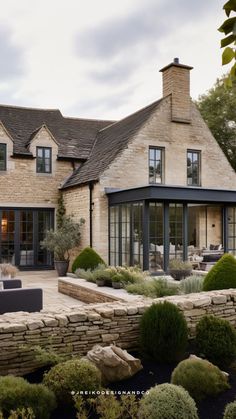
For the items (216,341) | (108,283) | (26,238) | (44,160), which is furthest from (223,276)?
(44,160)

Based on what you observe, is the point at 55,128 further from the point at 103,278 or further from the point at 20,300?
the point at 20,300

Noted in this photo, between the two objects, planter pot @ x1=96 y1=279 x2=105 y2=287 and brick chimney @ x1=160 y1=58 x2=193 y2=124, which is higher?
brick chimney @ x1=160 y1=58 x2=193 y2=124

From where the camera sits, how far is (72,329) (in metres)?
5.92

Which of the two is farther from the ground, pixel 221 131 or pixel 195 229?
pixel 221 131

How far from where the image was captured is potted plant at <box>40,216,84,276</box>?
1698 centimetres

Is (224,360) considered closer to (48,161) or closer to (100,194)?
(100,194)

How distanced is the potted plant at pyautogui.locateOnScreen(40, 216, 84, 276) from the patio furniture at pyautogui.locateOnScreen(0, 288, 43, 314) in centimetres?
871

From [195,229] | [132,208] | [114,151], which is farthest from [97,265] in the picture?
[195,229]

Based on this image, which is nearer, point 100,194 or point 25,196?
point 100,194

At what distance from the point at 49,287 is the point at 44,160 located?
7344 mm

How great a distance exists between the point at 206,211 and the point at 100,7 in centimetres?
1208

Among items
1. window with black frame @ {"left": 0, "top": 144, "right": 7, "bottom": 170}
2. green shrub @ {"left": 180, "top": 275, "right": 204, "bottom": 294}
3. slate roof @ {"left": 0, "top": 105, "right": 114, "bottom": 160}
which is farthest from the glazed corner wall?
green shrub @ {"left": 180, "top": 275, "right": 204, "bottom": 294}

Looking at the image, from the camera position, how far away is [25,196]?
18.7m

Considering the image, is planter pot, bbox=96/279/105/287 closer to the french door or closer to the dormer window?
the french door
